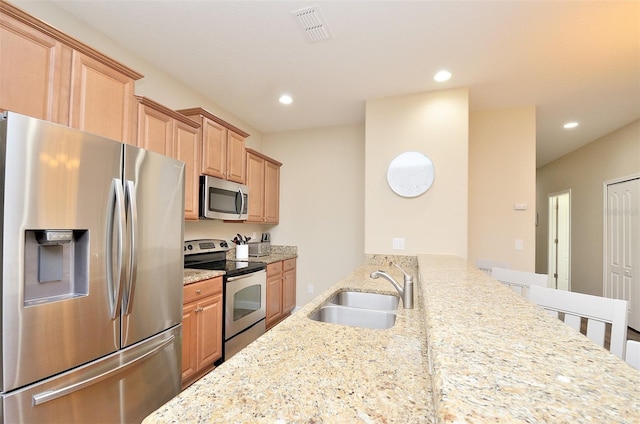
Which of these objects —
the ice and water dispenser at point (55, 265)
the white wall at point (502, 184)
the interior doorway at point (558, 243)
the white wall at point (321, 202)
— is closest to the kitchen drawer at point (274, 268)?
the white wall at point (321, 202)

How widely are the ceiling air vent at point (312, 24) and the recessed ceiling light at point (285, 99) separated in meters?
0.96

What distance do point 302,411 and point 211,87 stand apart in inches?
116

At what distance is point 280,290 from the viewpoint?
3.42 meters

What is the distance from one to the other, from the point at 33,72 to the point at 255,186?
7.42 feet

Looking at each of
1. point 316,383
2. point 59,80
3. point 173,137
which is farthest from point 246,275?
point 316,383

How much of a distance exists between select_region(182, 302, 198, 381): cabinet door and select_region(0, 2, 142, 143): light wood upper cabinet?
1.22m

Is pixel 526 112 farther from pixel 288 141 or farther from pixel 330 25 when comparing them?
pixel 288 141

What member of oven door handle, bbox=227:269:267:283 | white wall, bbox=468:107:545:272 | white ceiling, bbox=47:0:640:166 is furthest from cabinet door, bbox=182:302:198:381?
white wall, bbox=468:107:545:272

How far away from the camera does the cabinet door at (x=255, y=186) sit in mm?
3359

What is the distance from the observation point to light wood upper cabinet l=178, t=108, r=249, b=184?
8.22 ft

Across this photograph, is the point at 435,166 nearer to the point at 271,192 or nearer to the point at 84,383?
the point at 271,192

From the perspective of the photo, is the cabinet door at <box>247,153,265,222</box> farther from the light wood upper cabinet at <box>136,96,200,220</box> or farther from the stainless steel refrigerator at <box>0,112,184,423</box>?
the stainless steel refrigerator at <box>0,112,184,423</box>

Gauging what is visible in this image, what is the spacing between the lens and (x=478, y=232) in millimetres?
3244

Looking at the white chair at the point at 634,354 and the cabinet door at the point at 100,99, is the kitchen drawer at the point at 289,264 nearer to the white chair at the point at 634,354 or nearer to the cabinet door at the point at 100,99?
the cabinet door at the point at 100,99
